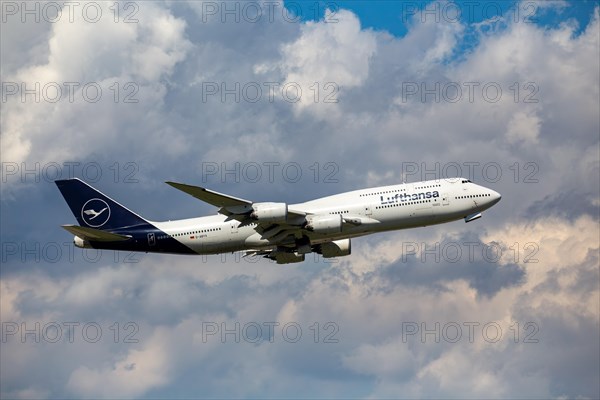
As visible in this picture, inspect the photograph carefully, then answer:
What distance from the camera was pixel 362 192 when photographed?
99.7m

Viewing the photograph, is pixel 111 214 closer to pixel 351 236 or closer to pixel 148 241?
pixel 148 241

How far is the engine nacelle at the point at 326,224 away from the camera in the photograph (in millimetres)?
96625

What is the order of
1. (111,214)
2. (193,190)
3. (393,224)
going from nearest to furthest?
(193,190) < (393,224) < (111,214)

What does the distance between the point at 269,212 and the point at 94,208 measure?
2139 cm

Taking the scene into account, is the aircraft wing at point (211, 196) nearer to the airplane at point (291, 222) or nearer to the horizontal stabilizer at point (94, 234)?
the airplane at point (291, 222)

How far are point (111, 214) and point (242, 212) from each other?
1799cm

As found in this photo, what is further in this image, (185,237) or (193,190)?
(185,237)

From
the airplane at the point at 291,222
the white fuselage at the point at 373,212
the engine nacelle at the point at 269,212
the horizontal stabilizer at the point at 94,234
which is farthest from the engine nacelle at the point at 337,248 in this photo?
the horizontal stabilizer at the point at 94,234

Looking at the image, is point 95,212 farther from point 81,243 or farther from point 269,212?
point 269,212

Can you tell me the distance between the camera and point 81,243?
103062 millimetres

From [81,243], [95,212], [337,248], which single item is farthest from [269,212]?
[95,212]

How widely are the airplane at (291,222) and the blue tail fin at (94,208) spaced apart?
0.38 feet

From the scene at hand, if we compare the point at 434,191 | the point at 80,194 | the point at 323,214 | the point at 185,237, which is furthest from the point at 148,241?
the point at 434,191

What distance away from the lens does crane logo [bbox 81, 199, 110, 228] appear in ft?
352
